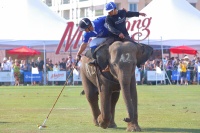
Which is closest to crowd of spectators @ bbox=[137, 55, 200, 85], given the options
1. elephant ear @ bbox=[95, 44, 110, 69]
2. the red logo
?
the red logo

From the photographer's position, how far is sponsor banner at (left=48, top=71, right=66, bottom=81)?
3247 cm

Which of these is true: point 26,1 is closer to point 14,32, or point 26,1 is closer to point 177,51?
point 14,32

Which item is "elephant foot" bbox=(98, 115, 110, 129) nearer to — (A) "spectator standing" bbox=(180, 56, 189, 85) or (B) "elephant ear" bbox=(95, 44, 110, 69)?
(B) "elephant ear" bbox=(95, 44, 110, 69)

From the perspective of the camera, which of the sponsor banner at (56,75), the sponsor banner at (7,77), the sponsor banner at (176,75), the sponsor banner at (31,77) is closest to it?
the sponsor banner at (7,77)

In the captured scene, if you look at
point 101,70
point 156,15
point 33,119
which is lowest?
point 33,119

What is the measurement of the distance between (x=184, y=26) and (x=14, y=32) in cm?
1273

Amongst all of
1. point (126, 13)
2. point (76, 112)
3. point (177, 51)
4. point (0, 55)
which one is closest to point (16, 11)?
point (177, 51)

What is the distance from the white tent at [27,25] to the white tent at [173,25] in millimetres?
6030

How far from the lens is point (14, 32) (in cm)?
3341

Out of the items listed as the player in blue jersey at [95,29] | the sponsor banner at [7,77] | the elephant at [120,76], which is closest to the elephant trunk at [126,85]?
the elephant at [120,76]

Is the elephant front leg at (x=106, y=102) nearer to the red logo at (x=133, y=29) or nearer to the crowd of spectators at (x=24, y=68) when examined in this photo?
the crowd of spectators at (x=24, y=68)

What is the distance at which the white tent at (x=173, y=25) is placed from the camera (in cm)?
3409

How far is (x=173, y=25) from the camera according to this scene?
34.4 metres

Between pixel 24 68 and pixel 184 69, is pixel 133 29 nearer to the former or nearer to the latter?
pixel 184 69
